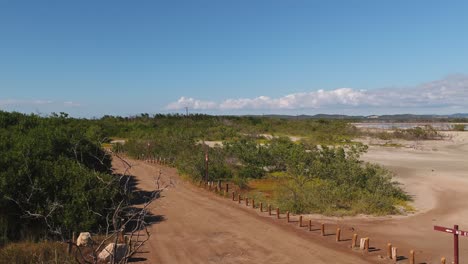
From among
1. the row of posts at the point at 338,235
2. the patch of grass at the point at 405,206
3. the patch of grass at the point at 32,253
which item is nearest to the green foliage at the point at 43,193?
the patch of grass at the point at 32,253

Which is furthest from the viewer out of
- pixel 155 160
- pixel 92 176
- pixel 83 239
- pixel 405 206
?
pixel 155 160

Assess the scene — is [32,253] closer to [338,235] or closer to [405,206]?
[338,235]

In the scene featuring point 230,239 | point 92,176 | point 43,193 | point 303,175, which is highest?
point 92,176

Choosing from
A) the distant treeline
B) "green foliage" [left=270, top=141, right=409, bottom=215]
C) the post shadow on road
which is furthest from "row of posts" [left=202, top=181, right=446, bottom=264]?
the post shadow on road

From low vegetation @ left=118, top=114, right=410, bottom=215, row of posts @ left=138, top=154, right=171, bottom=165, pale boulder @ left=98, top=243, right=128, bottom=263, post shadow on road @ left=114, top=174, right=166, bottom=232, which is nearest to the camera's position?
pale boulder @ left=98, top=243, right=128, bottom=263

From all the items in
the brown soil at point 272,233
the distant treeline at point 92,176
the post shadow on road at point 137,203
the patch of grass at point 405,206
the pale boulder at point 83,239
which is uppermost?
the distant treeline at point 92,176

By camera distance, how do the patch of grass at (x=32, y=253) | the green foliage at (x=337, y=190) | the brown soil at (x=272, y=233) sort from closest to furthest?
the patch of grass at (x=32, y=253)
the brown soil at (x=272, y=233)
the green foliage at (x=337, y=190)

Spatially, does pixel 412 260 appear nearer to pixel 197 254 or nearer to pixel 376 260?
pixel 376 260

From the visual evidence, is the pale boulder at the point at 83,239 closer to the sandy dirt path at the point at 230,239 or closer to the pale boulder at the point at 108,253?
the pale boulder at the point at 108,253

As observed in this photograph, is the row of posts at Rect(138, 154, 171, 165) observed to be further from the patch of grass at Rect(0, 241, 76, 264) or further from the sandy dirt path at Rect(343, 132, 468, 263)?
the patch of grass at Rect(0, 241, 76, 264)

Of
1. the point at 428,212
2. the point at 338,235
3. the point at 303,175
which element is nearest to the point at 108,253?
the point at 338,235
